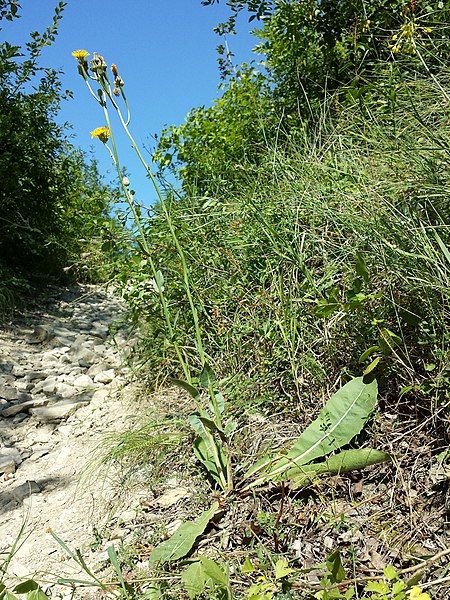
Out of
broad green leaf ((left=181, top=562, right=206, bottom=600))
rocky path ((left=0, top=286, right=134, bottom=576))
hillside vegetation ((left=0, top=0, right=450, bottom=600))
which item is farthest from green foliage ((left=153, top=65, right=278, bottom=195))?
broad green leaf ((left=181, top=562, right=206, bottom=600))

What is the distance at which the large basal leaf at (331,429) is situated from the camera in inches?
82.4

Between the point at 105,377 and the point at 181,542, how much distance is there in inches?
82.1

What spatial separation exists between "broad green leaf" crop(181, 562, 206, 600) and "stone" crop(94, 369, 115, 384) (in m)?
2.20

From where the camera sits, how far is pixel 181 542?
192 centimetres

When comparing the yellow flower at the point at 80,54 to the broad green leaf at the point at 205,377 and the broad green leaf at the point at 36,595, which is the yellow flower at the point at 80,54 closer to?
the broad green leaf at the point at 205,377

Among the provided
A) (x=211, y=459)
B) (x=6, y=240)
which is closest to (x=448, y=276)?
(x=211, y=459)

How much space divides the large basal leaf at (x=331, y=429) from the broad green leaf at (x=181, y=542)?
220mm

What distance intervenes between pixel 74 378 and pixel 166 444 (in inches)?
67.2

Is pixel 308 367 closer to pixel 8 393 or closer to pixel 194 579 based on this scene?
pixel 194 579

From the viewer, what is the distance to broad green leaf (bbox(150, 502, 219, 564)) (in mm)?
1884

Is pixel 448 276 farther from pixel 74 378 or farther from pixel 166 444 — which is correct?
pixel 74 378

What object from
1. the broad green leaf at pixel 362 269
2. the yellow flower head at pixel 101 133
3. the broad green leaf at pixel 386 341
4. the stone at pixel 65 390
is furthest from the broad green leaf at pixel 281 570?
the stone at pixel 65 390

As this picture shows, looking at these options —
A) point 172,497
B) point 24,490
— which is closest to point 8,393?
point 24,490

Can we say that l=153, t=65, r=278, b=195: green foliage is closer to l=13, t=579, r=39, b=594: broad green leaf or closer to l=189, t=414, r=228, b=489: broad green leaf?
l=189, t=414, r=228, b=489: broad green leaf
